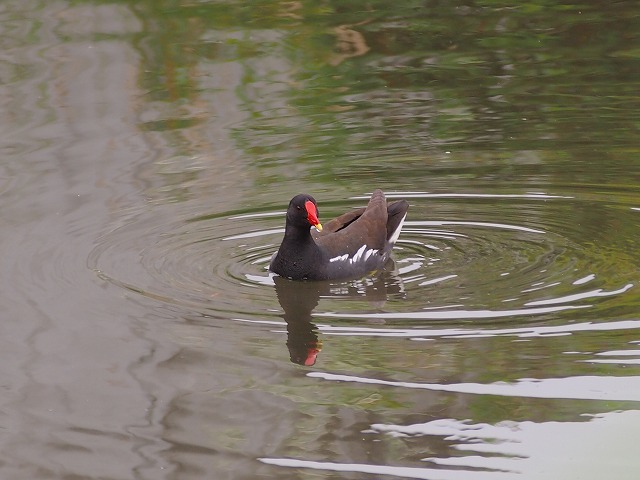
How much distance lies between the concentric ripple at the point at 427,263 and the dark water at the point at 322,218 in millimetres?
25

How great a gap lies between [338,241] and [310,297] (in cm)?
68

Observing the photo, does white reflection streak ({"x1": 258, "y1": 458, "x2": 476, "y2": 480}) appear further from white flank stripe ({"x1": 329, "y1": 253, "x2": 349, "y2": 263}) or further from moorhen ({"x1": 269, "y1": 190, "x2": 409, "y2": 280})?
white flank stripe ({"x1": 329, "y1": 253, "x2": 349, "y2": 263})

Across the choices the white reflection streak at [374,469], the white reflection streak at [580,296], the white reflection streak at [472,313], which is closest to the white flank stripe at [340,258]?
the white reflection streak at [472,313]

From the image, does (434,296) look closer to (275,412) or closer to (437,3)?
(275,412)

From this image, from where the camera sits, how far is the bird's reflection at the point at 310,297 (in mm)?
6211

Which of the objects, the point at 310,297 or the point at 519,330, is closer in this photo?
the point at 519,330

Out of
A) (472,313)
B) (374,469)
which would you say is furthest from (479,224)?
(374,469)

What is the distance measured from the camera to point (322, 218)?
8.62 metres

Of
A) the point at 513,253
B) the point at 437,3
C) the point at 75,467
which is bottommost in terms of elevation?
the point at 75,467

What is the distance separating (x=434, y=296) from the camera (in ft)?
22.2

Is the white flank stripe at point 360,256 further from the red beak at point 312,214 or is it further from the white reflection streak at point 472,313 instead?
the white reflection streak at point 472,313

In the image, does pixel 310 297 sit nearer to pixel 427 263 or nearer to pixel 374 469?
pixel 427 263

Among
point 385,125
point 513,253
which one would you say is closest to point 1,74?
point 385,125

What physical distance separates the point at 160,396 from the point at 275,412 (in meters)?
0.62
